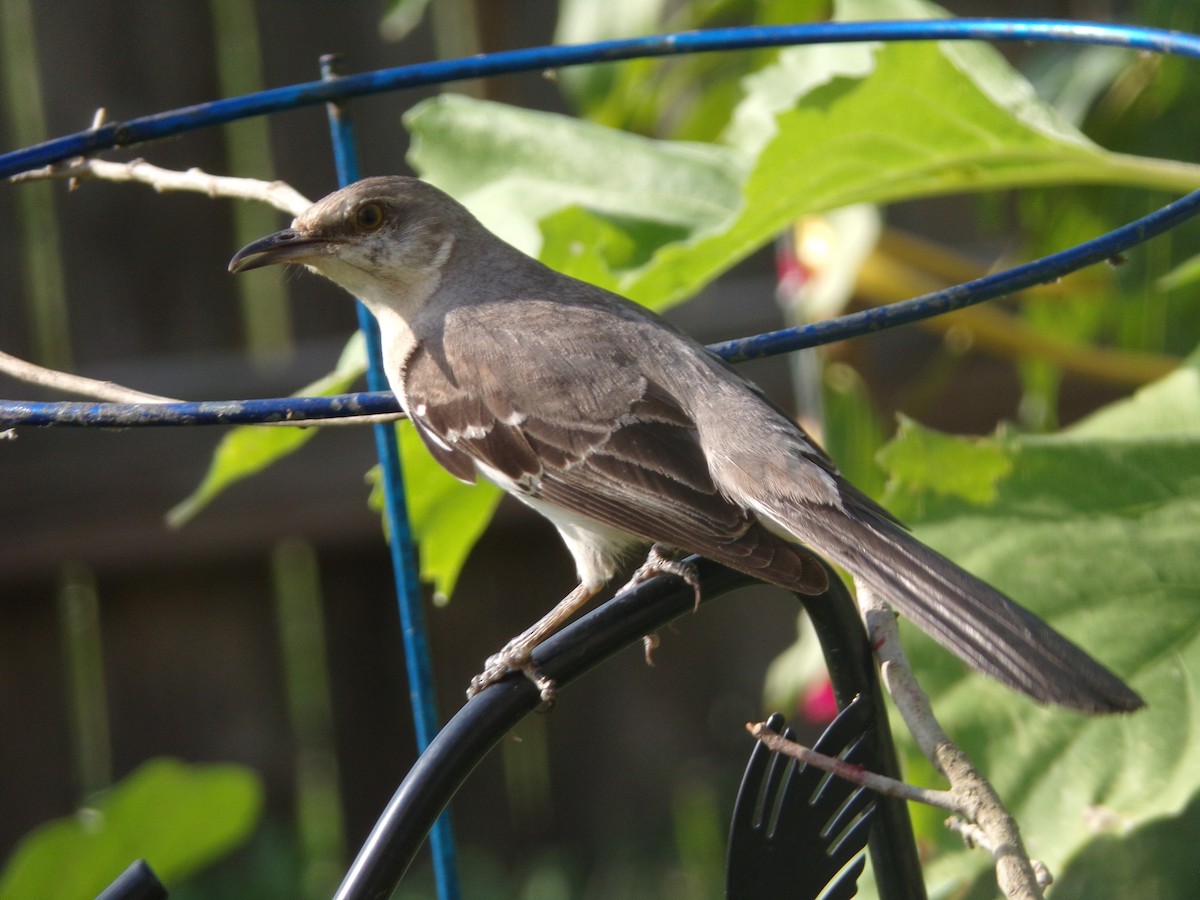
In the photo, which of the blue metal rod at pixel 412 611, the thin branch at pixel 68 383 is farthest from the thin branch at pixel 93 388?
the blue metal rod at pixel 412 611

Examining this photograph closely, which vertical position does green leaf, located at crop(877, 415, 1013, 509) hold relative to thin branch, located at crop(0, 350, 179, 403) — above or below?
below

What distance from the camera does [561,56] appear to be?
2049 mm

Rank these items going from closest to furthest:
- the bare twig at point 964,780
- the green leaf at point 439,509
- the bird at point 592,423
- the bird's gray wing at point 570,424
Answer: the bare twig at point 964,780 < the bird at point 592,423 < the bird's gray wing at point 570,424 < the green leaf at point 439,509

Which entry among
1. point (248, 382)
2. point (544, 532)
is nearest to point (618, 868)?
point (544, 532)

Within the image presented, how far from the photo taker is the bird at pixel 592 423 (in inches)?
76.4

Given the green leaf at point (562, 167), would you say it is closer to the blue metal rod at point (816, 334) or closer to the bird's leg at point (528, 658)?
the bird's leg at point (528, 658)

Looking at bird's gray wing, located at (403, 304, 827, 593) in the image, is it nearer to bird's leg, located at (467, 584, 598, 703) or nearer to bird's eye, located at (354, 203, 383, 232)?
bird's leg, located at (467, 584, 598, 703)

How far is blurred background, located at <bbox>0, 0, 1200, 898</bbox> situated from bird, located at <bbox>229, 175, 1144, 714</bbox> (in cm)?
248

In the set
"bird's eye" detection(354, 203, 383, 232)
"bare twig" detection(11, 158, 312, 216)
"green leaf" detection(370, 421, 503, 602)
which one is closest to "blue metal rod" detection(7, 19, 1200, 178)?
"bare twig" detection(11, 158, 312, 216)

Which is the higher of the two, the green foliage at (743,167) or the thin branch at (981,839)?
the green foliage at (743,167)

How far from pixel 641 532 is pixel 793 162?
0.78 metres

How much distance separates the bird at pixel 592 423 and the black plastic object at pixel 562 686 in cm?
8

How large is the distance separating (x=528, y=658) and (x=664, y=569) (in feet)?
1.59

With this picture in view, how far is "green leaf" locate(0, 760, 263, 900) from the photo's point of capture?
11.2 feet
